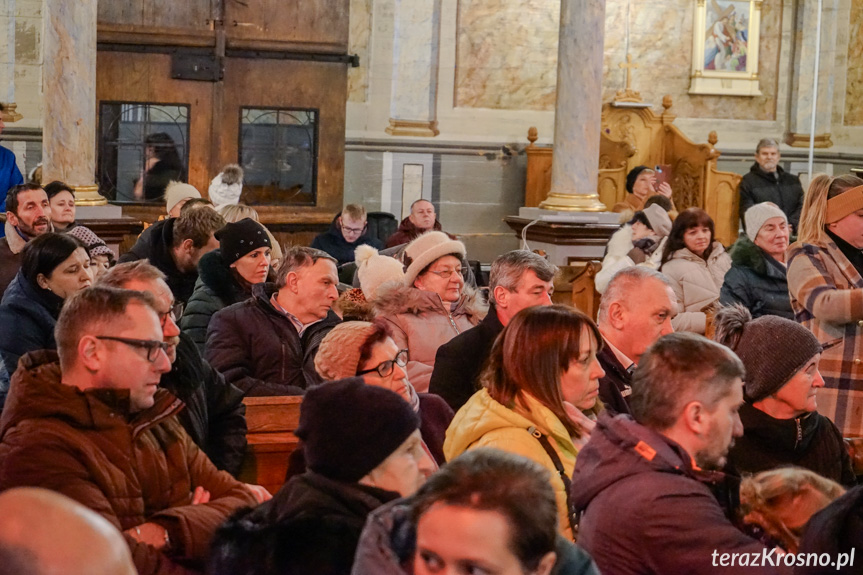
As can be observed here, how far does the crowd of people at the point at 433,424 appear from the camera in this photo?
201cm

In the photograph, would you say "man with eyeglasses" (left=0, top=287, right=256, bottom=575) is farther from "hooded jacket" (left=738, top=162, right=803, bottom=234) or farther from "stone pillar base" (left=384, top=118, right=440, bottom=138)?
"hooded jacket" (left=738, top=162, right=803, bottom=234)

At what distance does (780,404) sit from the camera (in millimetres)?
3453

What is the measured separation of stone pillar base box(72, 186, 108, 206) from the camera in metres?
8.32

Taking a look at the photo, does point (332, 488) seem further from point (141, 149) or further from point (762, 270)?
point (141, 149)


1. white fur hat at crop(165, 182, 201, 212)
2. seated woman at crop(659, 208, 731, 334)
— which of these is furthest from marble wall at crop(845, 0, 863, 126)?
white fur hat at crop(165, 182, 201, 212)

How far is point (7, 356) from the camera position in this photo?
4289 millimetres

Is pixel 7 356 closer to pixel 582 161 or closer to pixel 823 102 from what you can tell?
pixel 582 161

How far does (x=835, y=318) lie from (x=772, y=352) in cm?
111

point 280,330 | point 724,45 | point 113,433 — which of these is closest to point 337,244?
point 280,330

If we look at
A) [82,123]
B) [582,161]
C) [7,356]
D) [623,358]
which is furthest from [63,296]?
[582,161]

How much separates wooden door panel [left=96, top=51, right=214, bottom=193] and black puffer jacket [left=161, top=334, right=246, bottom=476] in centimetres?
708

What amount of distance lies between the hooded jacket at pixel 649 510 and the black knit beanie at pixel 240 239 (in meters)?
2.97

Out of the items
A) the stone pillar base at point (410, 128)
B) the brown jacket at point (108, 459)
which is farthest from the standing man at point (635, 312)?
the stone pillar base at point (410, 128)

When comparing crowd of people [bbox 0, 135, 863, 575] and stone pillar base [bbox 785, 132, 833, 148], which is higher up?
stone pillar base [bbox 785, 132, 833, 148]
